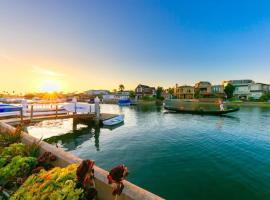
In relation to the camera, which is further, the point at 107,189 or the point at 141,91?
the point at 141,91

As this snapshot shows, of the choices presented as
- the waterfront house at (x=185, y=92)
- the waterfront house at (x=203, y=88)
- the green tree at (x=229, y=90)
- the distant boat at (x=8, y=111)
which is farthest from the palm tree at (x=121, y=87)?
the distant boat at (x=8, y=111)

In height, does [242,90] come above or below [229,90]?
above

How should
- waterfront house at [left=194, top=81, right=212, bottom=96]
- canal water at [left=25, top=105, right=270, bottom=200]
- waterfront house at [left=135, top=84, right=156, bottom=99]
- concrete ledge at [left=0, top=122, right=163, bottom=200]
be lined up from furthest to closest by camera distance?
waterfront house at [left=135, top=84, right=156, bottom=99] → waterfront house at [left=194, top=81, right=212, bottom=96] → canal water at [left=25, top=105, right=270, bottom=200] → concrete ledge at [left=0, top=122, right=163, bottom=200]

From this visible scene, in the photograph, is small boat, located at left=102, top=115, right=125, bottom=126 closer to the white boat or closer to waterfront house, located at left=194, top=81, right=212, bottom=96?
the white boat

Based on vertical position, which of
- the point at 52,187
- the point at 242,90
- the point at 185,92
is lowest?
the point at 52,187

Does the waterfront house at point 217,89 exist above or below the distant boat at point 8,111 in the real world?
above

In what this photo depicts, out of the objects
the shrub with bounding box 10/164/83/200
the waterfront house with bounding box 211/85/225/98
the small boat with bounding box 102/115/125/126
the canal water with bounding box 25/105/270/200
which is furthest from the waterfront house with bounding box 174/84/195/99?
the shrub with bounding box 10/164/83/200

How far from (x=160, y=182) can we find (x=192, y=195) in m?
1.92

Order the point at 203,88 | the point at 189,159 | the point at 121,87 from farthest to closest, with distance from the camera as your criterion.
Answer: the point at 121,87, the point at 203,88, the point at 189,159

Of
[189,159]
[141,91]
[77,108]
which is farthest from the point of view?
[141,91]

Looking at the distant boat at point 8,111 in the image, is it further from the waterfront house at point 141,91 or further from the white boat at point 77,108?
the waterfront house at point 141,91

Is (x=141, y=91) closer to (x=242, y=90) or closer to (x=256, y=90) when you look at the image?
(x=242, y=90)

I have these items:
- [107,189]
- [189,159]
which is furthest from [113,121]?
[107,189]

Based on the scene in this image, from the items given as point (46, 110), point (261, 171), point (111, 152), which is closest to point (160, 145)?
point (111, 152)
